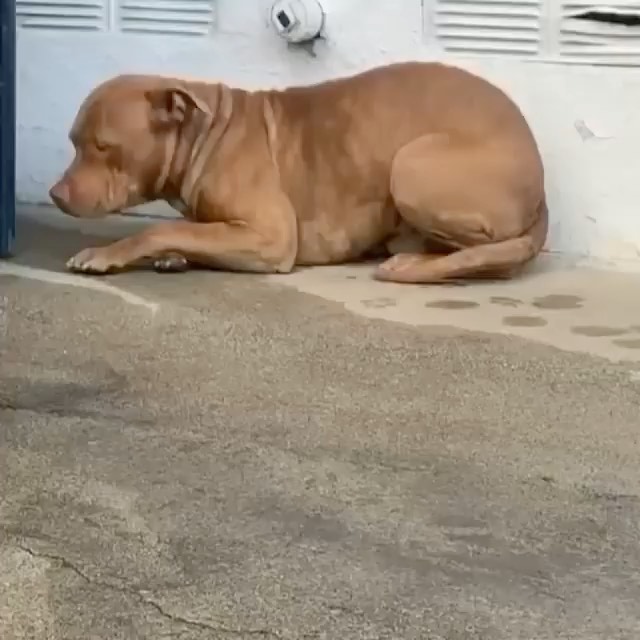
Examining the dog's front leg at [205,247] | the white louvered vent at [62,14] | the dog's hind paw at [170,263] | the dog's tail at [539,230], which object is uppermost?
the white louvered vent at [62,14]

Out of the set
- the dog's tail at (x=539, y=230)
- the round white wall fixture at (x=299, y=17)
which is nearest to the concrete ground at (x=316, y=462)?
the dog's tail at (x=539, y=230)

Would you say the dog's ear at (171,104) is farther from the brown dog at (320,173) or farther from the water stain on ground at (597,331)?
the water stain on ground at (597,331)

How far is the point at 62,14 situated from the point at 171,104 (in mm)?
768

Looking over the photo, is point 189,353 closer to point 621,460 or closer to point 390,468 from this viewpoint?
point 390,468

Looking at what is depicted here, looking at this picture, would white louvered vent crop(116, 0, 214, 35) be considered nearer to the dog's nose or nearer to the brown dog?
the brown dog

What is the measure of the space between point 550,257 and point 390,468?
1.26 meters

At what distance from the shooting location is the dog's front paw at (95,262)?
2.33m

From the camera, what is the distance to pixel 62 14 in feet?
9.77

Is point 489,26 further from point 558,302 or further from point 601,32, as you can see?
point 558,302

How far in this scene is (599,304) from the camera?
222 cm

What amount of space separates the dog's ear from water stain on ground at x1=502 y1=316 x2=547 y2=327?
692 millimetres

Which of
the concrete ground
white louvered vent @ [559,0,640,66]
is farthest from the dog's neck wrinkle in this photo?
white louvered vent @ [559,0,640,66]

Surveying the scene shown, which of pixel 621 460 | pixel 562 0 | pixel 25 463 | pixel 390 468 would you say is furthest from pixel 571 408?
pixel 562 0

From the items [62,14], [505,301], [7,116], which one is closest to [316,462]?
[505,301]
